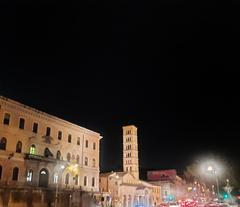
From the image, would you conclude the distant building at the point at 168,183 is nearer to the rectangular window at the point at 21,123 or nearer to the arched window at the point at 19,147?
the arched window at the point at 19,147

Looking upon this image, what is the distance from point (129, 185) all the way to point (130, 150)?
19.5m

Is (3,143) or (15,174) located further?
(15,174)

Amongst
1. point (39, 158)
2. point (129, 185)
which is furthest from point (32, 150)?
point (129, 185)

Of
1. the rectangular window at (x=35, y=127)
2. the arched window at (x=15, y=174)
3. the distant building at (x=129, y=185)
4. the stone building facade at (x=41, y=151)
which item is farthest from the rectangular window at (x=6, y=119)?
the distant building at (x=129, y=185)

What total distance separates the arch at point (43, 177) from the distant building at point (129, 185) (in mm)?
21803

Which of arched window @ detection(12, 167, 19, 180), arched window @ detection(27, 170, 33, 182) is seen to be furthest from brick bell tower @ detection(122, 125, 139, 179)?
arched window @ detection(12, 167, 19, 180)

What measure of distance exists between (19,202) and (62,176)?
11.5 meters

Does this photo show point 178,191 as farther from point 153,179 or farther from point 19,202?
point 19,202

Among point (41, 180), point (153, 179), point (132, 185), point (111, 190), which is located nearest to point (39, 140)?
point (41, 180)

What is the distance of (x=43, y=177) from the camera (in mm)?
45906

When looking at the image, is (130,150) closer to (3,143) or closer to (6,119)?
(6,119)

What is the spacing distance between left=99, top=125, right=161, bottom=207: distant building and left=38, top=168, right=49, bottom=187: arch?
21803 millimetres

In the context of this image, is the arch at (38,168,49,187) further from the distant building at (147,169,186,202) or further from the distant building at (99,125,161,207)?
the distant building at (147,169,186,202)

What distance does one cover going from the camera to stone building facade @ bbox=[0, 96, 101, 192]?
40719 millimetres
